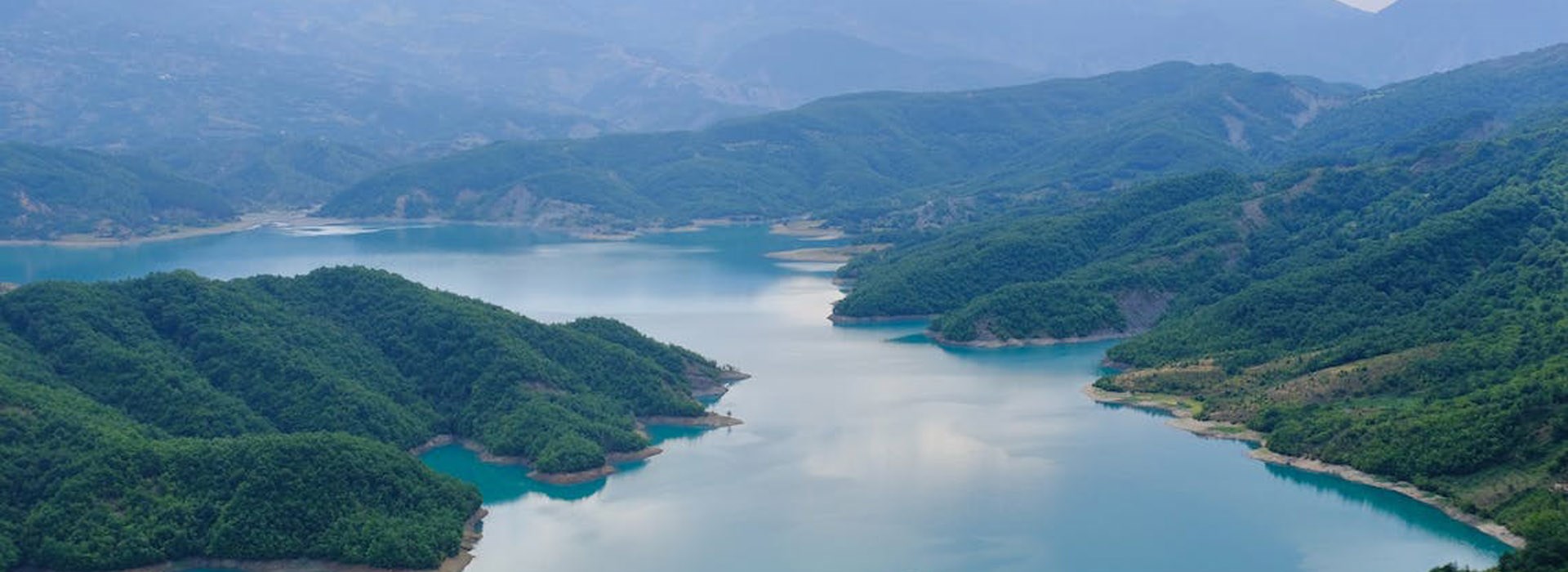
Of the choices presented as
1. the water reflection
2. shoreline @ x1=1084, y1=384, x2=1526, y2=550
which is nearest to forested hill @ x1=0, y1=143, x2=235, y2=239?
shoreline @ x1=1084, y1=384, x2=1526, y2=550

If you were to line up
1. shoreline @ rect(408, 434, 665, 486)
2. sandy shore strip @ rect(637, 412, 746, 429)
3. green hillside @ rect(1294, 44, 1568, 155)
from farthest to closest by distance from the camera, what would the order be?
green hillside @ rect(1294, 44, 1568, 155) < sandy shore strip @ rect(637, 412, 746, 429) < shoreline @ rect(408, 434, 665, 486)

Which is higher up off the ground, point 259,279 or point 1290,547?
point 259,279

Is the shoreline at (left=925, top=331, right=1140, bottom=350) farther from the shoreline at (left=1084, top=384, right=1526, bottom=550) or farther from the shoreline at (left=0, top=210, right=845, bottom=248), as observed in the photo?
the shoreline at (left=0, top=210, right=845, bottom=248)

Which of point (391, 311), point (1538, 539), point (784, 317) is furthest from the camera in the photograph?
point (784, 317)

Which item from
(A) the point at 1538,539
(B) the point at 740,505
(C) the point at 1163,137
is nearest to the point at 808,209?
(C) the point at 1163,137

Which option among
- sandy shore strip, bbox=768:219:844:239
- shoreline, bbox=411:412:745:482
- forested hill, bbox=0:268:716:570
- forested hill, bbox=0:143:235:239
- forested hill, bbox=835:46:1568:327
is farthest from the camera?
forested hill, bbox=0:143:235:239

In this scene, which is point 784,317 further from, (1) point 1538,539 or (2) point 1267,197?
(1) point 1538,539
